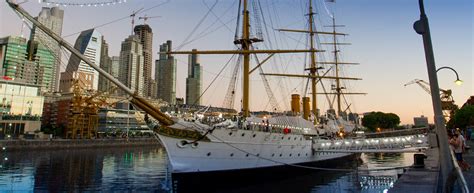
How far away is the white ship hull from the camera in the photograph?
19.9 m

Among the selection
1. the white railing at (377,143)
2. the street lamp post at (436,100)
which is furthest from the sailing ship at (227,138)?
the street lamp post at (436,100)

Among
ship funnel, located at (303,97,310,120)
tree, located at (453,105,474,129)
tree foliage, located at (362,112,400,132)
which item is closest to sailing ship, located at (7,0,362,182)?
ship funnel, located at (303,97,310,120)

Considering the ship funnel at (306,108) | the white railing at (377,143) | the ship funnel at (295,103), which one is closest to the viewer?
the white railing at (377,143)

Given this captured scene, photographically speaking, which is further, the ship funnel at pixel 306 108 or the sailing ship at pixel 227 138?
the ship funnel at pixel 306 108

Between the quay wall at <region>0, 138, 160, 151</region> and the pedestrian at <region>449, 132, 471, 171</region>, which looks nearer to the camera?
the pedestrian at <region>449, 132, 471, 171</region>

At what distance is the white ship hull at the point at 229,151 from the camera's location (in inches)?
784

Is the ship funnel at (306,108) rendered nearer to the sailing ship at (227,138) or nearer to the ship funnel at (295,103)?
the ship funnel at (295,103)

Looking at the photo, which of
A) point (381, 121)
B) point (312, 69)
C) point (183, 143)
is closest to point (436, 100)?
point (183, 143)

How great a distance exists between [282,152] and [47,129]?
106 metres

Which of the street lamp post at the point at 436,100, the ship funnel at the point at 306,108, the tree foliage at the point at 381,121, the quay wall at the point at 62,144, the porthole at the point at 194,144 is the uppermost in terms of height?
the tree foliage at the point at 381,121

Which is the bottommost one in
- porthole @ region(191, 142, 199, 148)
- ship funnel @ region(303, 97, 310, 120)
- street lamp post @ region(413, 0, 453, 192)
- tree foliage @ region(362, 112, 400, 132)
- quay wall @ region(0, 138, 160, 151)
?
quay wall @ region(0, 138, 160, 151)

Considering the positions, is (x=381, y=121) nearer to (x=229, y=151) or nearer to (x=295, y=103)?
(x=295, y=103)

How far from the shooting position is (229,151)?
2122 cm

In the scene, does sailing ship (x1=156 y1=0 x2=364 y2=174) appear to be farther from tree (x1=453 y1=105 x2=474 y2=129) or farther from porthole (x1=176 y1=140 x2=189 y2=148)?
tree (x1=453 y1=105 x2=474 y2=129)
